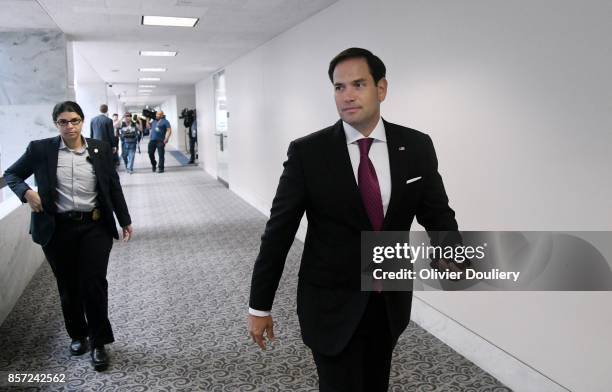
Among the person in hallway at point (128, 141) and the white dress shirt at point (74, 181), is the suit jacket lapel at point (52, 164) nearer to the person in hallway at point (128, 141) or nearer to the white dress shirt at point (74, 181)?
the white dress shirt at point (74, 181)

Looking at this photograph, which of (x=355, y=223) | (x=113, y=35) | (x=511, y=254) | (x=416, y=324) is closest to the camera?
(x=355, y=223)

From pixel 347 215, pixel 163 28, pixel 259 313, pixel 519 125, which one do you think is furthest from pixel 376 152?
pixel 163 28

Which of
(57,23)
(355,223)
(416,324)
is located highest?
(57,23)

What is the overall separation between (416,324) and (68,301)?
2.62 metres

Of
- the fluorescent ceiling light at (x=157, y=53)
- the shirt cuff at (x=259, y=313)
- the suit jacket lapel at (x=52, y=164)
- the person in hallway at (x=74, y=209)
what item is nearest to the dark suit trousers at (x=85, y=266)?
the person in hallway at (x=74, y=209)

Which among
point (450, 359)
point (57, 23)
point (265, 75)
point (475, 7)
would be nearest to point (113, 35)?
point (57, 23)

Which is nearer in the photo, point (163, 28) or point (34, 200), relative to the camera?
point (34, 200)

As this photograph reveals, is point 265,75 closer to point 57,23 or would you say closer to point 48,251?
point 57,23

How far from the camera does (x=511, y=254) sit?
3.06 meters

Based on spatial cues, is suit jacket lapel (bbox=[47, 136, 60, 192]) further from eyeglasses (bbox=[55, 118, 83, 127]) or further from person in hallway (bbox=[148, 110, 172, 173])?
person in hallway (bbox=[148, 110, 172, 173])

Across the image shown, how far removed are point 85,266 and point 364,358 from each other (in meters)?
2.24

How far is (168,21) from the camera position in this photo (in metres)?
6.51

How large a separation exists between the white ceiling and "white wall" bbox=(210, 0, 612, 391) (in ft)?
5.49

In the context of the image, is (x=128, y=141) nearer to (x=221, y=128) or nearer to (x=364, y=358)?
(x=221, y=128)
